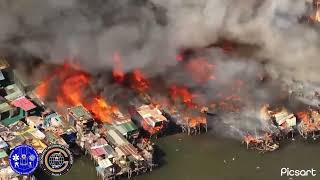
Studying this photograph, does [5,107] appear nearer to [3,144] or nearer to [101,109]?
[3,144]

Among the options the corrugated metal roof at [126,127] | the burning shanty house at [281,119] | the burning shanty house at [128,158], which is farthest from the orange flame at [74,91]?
the burning shanty house at [281,119]

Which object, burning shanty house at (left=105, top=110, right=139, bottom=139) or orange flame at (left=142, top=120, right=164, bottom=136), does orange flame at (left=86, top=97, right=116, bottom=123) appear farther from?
orange flame at (left=142, top=120, right=164, bottom=136)

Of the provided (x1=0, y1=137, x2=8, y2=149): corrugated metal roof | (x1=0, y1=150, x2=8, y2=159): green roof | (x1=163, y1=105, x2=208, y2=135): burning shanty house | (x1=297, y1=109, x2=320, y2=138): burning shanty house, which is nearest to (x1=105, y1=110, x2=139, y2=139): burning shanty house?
(x1=163, y1=105, x2=208, y2=135): burning shanty house

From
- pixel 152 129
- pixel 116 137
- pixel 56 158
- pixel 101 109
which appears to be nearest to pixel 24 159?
pixel 56 158

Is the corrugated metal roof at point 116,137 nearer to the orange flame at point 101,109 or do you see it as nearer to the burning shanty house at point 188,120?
the orange flame at point 101,109

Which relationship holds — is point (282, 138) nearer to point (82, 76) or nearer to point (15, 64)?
point (82, 76)
